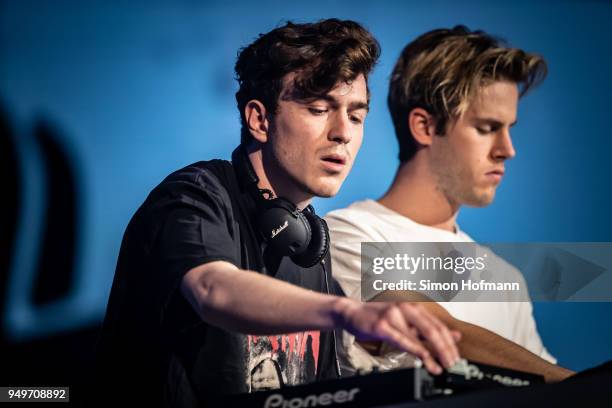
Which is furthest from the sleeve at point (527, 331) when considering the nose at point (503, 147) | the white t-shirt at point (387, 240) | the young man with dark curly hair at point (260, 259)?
the young man with dark curly hair at point (260, 259)

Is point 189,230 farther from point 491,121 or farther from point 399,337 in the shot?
point 491,121

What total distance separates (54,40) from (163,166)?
56 cm

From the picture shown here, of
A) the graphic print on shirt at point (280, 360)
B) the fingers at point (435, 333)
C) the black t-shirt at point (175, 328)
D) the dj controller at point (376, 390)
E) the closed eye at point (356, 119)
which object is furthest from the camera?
the closed eye at point (356, 119)

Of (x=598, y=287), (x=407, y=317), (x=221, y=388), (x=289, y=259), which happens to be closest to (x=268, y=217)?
(x=289, y=259)

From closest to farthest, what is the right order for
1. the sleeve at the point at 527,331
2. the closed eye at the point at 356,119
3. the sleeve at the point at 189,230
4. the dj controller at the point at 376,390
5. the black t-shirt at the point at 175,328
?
the dj controller at the point at 376,390 < the sleeve at the point at 189,230 < the black t-shirt at the point at 175,328 < the closed eye at the point at 356,119 < the sleeve at the point at 527,331

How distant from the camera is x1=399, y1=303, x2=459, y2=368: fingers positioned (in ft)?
4.24

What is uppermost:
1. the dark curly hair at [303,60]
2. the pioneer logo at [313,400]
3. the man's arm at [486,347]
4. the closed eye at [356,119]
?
the dark curly hair at [303,60]

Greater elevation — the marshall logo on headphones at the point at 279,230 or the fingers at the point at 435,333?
the marshall logo on headphones at the point at 279,230

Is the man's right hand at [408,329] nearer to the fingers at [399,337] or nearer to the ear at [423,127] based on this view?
the fingers at [399,337]

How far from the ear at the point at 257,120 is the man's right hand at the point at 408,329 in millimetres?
1215

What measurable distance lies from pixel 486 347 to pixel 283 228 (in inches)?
32.5

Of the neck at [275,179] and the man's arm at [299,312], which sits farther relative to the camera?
the neck at [275,179]

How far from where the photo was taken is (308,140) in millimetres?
2490

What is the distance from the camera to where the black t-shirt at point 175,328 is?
6.44 feet
